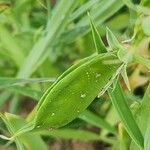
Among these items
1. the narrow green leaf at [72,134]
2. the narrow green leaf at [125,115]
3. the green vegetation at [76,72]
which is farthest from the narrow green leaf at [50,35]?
the narrow green leaf at [125,115]

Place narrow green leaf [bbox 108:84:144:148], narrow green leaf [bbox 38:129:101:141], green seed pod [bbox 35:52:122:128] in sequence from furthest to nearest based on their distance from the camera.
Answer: narrow green leaf [bbox 38:129:101:141] < narrow green leaf [bbox 108:84:144:148] < green seed pod [bbox 35:52:122:128]

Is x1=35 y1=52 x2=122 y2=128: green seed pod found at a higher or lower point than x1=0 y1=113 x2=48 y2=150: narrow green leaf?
higher

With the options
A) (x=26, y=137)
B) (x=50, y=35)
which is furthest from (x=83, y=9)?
(x=26, y=137)

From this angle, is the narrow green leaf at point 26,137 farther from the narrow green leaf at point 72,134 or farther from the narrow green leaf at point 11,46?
the narrow green leaf at point 11,46

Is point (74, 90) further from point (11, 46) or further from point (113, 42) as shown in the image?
point (11, 46)

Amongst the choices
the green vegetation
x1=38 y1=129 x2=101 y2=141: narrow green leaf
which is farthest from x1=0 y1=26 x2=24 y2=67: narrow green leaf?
x1=38 y1=129 x2=101 y2=141: narrow green leaf

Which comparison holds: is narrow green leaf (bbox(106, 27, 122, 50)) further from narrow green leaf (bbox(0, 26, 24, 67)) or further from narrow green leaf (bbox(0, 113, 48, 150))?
narrow green leaf (bbox(0, 26, 24, 67))

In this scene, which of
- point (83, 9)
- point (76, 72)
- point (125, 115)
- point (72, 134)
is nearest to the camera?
point (76, 72)
